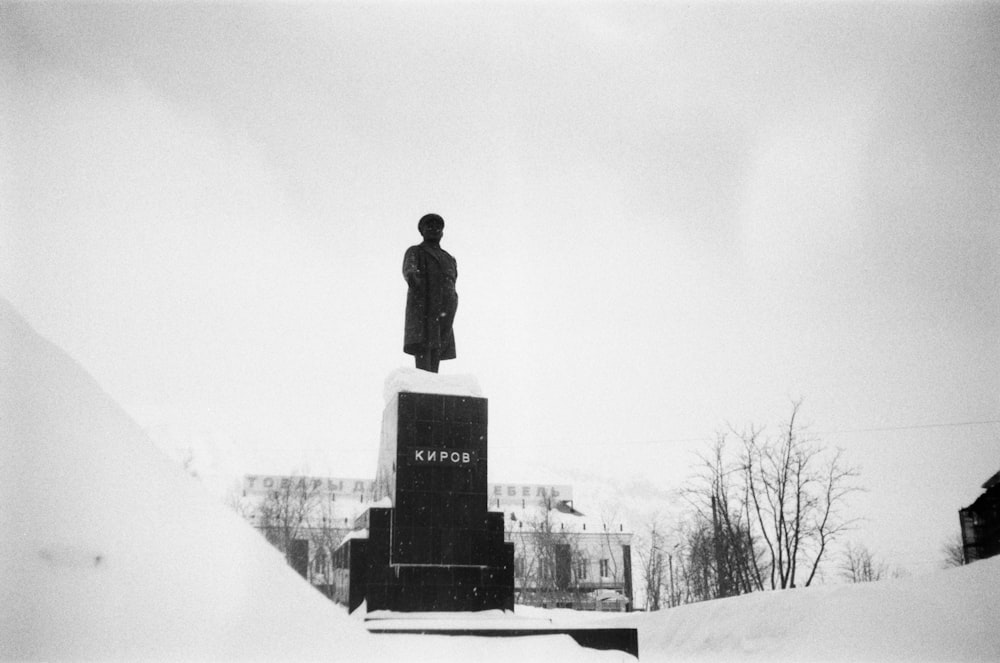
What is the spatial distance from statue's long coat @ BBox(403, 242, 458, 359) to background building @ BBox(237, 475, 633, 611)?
18841mm

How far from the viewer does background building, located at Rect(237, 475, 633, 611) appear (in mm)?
33547

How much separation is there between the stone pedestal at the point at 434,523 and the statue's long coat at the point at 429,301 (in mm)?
1123

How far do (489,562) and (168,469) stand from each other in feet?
18.6

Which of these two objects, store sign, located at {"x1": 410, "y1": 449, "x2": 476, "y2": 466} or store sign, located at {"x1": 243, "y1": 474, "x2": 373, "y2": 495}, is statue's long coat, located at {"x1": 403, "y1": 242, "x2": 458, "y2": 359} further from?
store sign, located at {"x1": 243, "y1": 474, "x2": 373, "y2": 495}

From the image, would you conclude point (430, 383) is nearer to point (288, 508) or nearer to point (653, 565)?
point (288, 508)

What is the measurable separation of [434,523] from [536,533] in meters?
32.3

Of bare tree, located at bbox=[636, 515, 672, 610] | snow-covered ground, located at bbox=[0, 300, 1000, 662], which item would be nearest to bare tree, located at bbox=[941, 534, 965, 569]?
bare tree, located at bbox=[636, 515, 672, 610]

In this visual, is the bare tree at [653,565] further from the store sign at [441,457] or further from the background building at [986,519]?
the store sign at [441,457]

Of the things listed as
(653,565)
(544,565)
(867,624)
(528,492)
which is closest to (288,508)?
(544,565)

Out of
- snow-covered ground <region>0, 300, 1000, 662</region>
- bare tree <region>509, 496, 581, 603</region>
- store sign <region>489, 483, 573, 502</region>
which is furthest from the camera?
store sign <region>489, 483, 573, 502</region>

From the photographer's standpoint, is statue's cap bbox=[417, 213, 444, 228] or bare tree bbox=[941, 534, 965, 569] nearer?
statue's cap bbox=[417, 213, 444, 228]

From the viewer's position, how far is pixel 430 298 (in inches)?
456

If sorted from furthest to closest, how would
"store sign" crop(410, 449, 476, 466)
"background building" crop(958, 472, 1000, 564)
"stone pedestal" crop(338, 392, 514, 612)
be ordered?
"background building" crop(958, 472, 1000, 564) < "store sign" crop(410, 449, 476, 466) < "stone pedestal" crop(338, 392, 514, 612)

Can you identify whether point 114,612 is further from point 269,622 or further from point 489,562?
point 489,562
